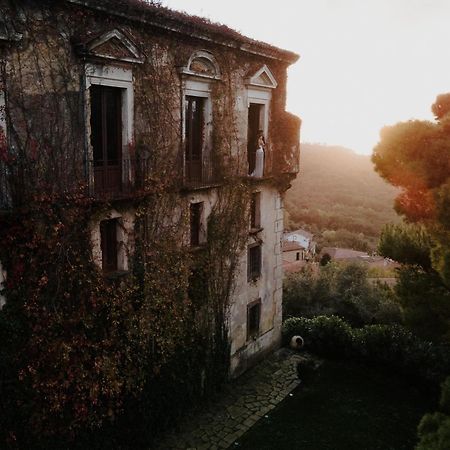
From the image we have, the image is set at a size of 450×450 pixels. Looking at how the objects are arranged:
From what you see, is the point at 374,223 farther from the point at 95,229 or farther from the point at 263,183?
the point at 95,229

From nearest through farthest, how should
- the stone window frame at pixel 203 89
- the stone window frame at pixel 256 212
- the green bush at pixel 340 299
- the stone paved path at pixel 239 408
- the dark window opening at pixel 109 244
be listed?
1. the dark window opening at pixel 109 244
2. the stone window frame at pixel 203 89
3. the stone paved path at pixel 239 408
4. the stone window frame at pixel 256 212
5. the green bush at pixel 340 299

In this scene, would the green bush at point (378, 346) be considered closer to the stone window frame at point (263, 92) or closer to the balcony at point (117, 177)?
the stone window frame at point (263, 92)

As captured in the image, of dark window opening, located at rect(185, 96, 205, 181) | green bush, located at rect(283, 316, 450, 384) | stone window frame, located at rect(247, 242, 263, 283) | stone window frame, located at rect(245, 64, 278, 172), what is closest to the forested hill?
green bush, located at rect(283, 316, 450, 384)

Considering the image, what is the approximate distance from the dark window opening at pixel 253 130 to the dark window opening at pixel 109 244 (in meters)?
6.02

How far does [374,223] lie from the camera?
6488 cm

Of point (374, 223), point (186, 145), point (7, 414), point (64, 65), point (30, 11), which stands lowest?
point (374, 223)

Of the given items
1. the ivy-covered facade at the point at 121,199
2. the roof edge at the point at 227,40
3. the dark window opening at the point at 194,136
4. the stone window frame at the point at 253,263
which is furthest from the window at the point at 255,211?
the roof edge at the point at 227,40

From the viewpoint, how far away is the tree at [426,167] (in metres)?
10.3

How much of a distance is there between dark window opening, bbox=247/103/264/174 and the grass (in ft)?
25.1

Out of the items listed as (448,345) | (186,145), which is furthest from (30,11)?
(448,345)

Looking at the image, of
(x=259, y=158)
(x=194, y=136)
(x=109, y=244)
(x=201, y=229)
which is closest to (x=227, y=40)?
(x=194, y=136)

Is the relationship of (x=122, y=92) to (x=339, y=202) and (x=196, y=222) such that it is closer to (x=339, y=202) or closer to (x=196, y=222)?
(x=196, y=222)

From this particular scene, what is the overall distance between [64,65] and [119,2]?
5.88ft

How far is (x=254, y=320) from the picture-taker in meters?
16.8
